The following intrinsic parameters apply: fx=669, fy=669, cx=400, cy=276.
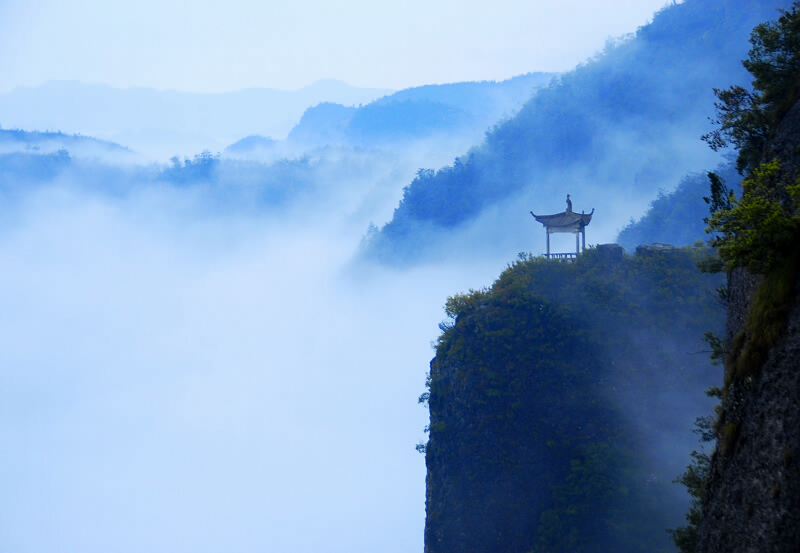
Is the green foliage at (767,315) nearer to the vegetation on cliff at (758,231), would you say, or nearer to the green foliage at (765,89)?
the vegetation on cliff at (758,231)

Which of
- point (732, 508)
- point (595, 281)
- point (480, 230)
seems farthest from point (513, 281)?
point (480, 230)

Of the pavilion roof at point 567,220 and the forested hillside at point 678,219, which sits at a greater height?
the forested hillside at point 678,219

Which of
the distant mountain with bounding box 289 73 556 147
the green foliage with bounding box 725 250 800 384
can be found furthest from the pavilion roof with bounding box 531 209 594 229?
the distant mountain with bounding box 289 73 556 147

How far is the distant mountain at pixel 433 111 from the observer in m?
135

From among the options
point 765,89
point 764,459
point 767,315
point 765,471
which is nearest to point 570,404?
point 765,89

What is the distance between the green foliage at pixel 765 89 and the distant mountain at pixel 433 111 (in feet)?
389

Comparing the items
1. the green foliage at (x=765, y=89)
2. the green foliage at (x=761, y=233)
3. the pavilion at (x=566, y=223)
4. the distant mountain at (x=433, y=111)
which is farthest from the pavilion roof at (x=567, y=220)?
the distant mountain at (x=433, y=111)

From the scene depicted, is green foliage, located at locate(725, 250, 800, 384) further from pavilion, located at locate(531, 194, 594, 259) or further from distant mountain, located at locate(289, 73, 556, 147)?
distant mountain, located at locate(289, 73, 556, 147)

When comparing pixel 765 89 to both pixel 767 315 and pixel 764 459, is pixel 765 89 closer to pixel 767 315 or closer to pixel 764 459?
pixel 767 315

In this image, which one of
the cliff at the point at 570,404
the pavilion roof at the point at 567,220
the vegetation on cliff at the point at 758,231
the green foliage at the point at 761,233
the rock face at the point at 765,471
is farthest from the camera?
the pavilion roof at the point at 567,220

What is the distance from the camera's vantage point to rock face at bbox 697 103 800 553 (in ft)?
29.4

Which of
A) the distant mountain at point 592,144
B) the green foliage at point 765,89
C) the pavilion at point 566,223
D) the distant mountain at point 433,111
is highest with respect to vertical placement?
the distant mountain at point 433,111

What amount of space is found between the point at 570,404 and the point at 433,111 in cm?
11510

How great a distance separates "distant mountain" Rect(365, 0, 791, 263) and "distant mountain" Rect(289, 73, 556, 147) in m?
41.3
